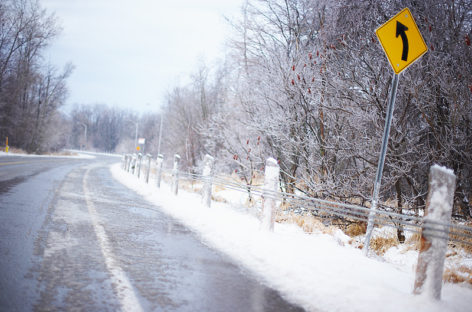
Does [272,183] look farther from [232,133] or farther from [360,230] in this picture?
[232,133]

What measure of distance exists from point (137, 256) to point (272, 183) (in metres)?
2.75

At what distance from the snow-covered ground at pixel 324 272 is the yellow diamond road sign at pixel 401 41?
271 centimetres

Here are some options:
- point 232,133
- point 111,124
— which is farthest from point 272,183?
point 111,124

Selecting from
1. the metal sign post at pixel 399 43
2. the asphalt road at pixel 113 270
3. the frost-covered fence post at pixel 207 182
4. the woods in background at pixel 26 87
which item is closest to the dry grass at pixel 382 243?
the metal sign post at pixel 399 43

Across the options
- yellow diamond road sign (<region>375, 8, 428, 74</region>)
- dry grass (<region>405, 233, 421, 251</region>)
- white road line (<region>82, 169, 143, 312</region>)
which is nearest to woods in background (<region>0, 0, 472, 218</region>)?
dry grass (<region>405, 233, 421, 251</region>)

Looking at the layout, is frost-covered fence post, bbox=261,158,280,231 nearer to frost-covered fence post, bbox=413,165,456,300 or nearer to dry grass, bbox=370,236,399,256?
dry grass, bbox=370,236,399,256

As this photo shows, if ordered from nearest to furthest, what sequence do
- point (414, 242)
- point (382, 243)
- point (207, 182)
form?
point (414, 242) < point (382, 243) < point (207, 182)

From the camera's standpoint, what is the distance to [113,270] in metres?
3.48

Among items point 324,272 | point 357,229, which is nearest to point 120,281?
point 324,272

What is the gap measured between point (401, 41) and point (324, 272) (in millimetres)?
3350

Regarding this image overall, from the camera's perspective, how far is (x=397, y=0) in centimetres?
711

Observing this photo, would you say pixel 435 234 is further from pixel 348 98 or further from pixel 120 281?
pixel 348 98

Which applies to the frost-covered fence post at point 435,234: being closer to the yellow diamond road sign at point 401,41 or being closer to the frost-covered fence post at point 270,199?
the yellow diamond road sign at point 401,41

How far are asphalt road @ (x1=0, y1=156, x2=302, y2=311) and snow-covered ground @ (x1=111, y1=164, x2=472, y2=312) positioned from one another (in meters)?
0.27
